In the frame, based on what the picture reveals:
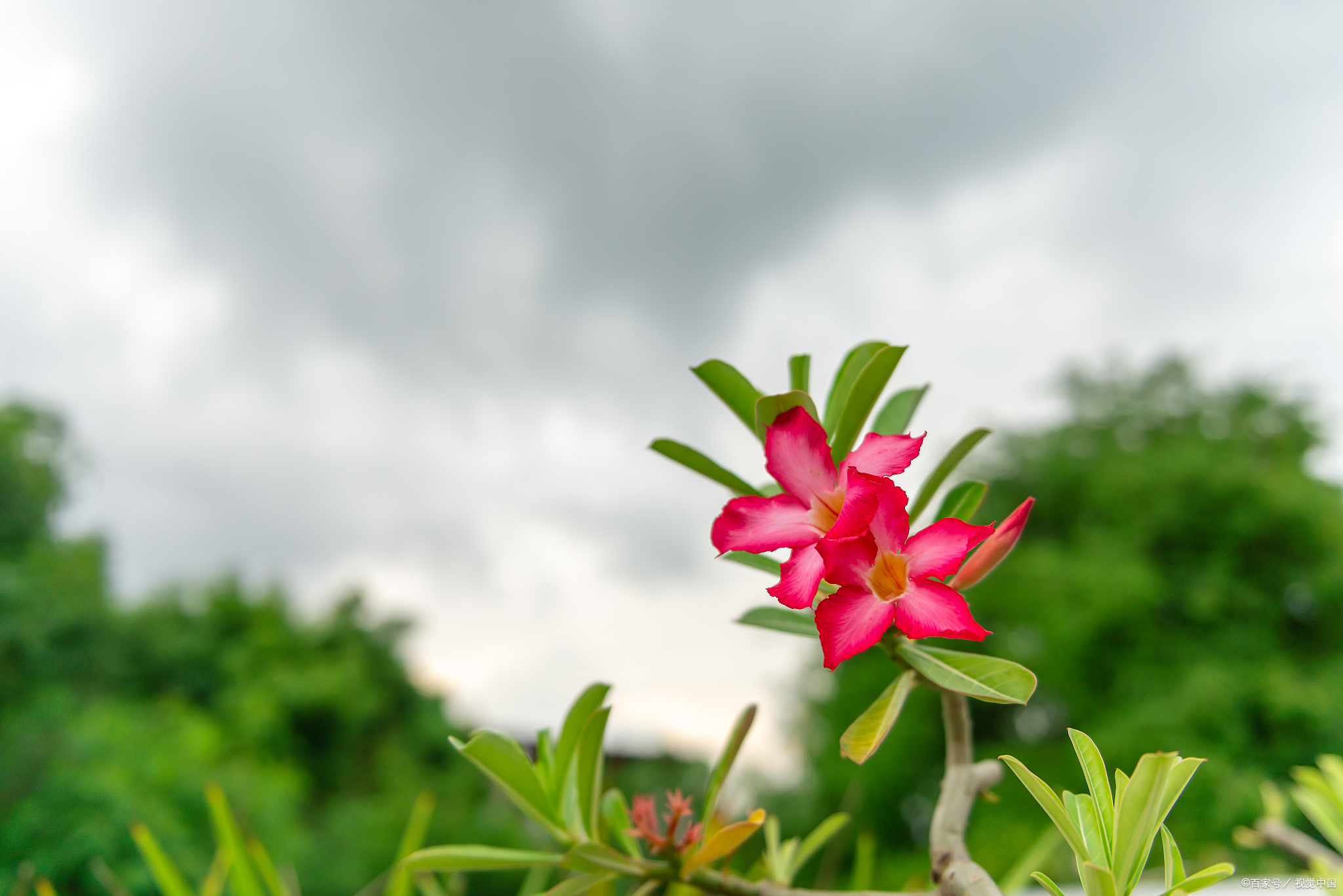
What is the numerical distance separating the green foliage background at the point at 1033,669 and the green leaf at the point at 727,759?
3971 mm

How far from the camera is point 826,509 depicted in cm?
33

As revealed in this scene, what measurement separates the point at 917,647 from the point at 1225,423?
31.5 feet

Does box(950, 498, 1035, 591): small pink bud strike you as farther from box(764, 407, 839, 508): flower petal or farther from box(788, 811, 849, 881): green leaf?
box(788, 811, 849, 881): green leaf

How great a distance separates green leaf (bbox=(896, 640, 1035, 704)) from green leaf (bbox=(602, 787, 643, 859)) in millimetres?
203

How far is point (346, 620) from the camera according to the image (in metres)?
12.3

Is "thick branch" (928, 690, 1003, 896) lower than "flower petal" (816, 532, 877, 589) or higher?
lower

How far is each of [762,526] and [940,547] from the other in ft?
0.25

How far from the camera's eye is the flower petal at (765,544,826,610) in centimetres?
31

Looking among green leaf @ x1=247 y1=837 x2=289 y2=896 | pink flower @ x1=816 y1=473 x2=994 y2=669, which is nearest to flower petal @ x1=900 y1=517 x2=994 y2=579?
pink flower @ x1=816 y1=473 x2=994 y2=669

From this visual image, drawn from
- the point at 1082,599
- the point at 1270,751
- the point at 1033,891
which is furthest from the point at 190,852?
the point at 1270,751

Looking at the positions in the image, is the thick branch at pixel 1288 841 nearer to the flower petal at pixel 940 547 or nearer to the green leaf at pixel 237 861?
the flower petal at pixel 940 547

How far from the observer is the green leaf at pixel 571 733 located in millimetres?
441

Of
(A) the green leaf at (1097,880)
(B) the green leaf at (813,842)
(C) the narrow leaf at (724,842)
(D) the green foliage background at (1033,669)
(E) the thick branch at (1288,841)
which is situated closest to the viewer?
(A) the green leaf at (1097,880)

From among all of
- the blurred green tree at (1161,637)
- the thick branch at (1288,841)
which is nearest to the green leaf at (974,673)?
the thick branch at (1288,841)
